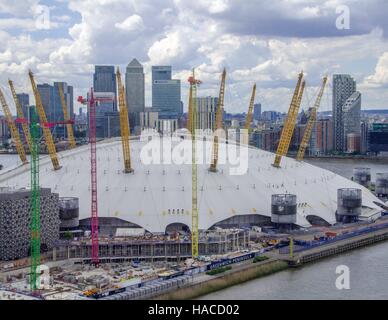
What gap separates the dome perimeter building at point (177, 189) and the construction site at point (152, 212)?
0.06 meters

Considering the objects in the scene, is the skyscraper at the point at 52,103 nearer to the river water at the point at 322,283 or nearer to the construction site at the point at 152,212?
the construction site at the point at 152,212

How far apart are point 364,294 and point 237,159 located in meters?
12.8

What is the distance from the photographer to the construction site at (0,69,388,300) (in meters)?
22.1

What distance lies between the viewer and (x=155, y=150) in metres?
31.8

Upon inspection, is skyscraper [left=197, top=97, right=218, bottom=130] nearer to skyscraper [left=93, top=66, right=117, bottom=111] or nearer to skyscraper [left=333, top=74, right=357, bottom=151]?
skyscraper [left=333, top=74, right=357, bottom=151]

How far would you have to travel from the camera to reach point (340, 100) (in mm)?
97688

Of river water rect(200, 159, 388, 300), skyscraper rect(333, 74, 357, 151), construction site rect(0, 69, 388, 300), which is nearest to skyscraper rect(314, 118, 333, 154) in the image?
skyscraper rect(333, 74, 357, 151)

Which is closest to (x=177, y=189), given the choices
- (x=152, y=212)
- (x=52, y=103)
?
(x=152, y=212)

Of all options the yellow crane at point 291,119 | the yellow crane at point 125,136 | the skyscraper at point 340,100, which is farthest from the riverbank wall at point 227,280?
the skyscraper at point 340,100

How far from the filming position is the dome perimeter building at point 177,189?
2714 cm

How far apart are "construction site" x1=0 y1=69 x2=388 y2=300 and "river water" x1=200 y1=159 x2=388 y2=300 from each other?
5.55 ft

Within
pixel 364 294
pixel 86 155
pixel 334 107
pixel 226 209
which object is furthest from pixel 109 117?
pixel 364 294

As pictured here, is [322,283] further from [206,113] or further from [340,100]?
[340,100]

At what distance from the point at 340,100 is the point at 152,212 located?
75313 millimetres
